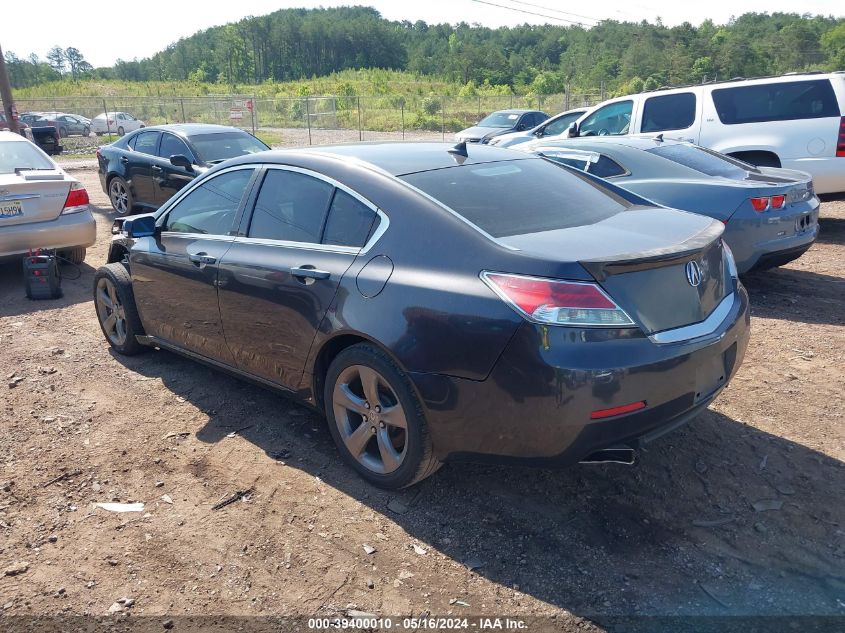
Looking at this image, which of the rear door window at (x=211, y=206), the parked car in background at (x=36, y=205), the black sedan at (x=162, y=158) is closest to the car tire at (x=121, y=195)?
the black sedan at (x=162, y=158)

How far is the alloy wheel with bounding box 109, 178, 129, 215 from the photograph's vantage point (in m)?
11.5

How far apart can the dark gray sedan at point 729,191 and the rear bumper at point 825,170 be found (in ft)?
7.60

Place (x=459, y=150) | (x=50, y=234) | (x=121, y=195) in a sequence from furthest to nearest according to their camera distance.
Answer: (x=121, y=195), (x=50, y=234), (x=459, y=150)

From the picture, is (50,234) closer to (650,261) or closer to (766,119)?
(650,261)

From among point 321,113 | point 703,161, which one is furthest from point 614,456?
point 321,113

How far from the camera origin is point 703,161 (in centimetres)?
682

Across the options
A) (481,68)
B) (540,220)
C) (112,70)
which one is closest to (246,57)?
(112,70)

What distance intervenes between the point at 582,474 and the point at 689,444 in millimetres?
702

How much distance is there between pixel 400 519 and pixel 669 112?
331 inches

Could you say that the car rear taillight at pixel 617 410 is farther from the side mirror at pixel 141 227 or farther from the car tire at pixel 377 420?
the side mirror at pixel 141 227

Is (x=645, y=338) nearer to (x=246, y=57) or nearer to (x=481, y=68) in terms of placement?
(x=481, y=68)

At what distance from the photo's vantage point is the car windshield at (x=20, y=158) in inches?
302

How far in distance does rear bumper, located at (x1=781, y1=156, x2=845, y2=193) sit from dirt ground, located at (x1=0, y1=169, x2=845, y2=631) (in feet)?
16.0

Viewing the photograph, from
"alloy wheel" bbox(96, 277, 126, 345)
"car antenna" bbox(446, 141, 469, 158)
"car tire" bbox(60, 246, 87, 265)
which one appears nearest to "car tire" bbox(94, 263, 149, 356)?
"alloy wheel" bbox(96, 277, 126, 345)
